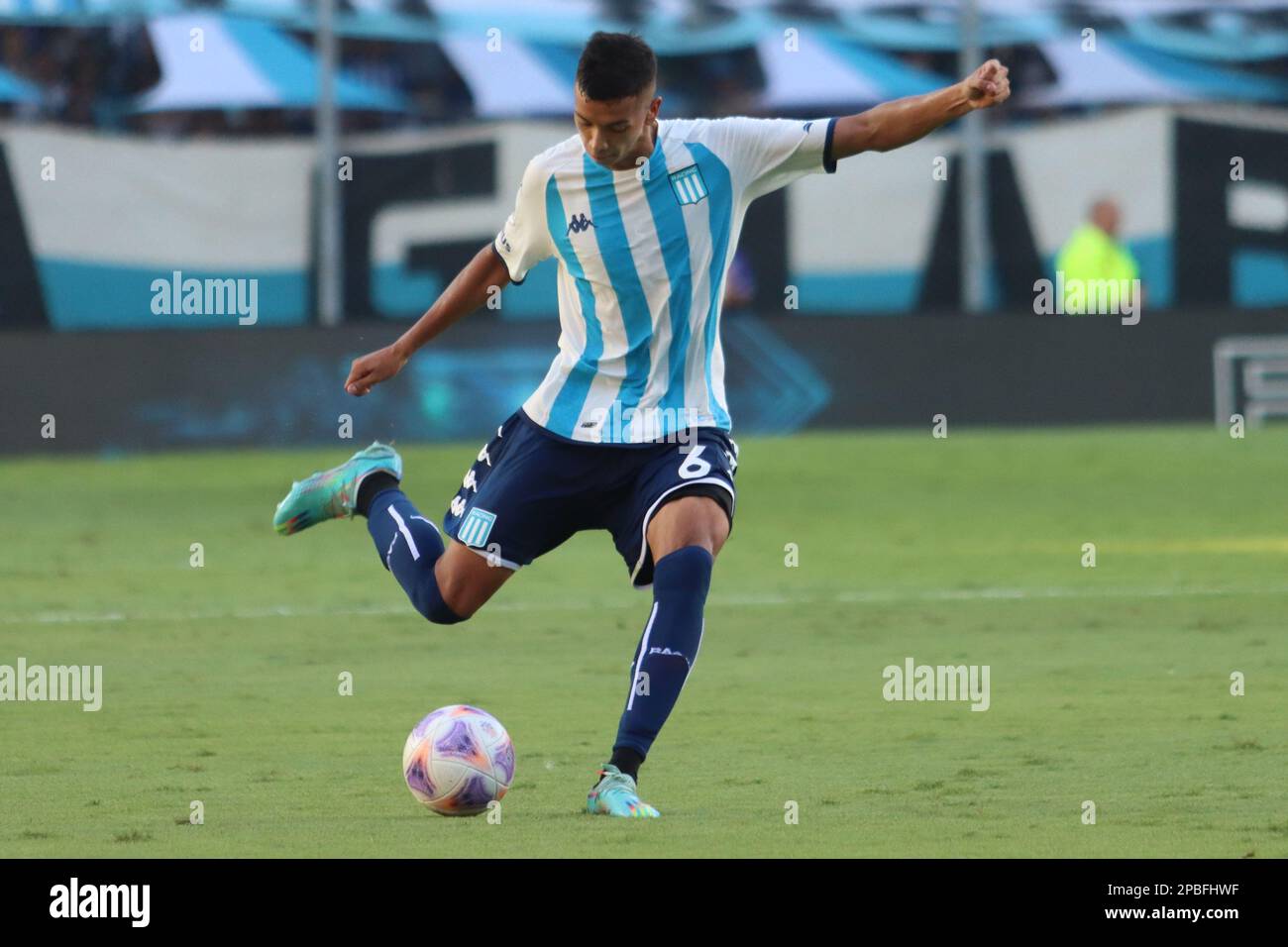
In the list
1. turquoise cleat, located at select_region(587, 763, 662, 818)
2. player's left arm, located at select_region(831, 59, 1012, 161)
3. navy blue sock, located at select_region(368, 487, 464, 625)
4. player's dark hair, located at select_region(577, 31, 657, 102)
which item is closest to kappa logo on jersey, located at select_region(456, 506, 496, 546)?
navy blue sock, located at select_region(368, 487, 464, 625)

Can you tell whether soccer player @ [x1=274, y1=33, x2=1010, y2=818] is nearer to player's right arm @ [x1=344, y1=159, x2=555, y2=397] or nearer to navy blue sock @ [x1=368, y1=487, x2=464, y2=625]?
player's right arm @ [x1=344, y1=159, x2=555, y2=397]

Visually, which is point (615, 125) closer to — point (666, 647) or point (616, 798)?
point (666, 647)

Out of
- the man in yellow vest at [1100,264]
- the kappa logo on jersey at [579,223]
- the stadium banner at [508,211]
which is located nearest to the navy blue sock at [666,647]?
the kappa logo on jersey at [579,223]

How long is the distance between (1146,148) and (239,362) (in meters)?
10.0

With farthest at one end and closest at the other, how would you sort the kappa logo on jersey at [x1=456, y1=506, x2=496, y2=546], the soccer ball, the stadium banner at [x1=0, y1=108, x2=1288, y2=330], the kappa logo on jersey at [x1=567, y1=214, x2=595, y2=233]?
the stadium banner at [x1=0, y1=108, x2=1288, y2=330] → the kappa logo on jersey at [x1=456, y1=506, x2=496, y2=546] → the kappa logo on jersey at [x1=567, y1=214, x2=595, y2=233] → the soccer ball

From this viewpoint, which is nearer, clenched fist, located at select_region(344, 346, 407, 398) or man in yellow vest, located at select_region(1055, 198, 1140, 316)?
clenched fist, located at select_region(344, 346, 407, 398)

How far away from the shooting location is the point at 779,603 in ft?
38.8

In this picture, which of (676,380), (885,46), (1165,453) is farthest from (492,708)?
(885,46)

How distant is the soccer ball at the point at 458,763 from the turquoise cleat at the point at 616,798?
10.9 inches

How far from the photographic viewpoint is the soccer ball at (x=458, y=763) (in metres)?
6.40

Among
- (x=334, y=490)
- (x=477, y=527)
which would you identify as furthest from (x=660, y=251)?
(x=334, y=490)

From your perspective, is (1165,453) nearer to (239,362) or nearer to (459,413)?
(459,413)

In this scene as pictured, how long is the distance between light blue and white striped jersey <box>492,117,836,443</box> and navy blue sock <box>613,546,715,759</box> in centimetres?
48

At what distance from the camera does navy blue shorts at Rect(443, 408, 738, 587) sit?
684 cm
